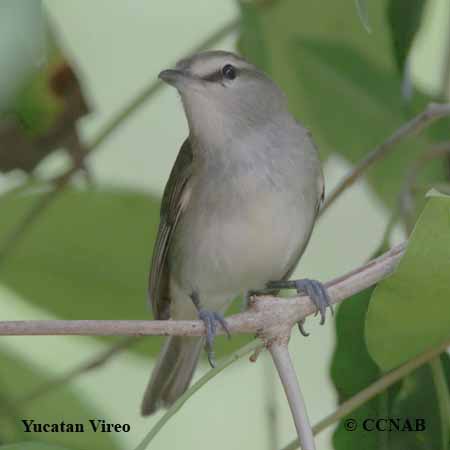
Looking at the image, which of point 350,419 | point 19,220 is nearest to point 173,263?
point 19,220

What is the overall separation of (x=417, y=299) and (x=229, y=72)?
4.58 feet

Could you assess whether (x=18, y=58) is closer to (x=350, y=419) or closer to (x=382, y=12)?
(x=350, y=419)

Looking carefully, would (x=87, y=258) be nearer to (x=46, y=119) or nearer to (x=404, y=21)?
(x=46, y=119)

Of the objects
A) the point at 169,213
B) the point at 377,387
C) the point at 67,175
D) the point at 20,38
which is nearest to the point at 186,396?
the point at 377,387

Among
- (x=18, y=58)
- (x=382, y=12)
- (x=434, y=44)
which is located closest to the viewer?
(x=18, y=58)

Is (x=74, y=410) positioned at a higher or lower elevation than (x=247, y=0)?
lower

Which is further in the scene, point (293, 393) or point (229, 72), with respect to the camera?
point (229, 72)

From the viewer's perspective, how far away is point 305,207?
3.20 m

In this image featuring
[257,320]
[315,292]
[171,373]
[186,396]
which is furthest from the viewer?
[171,373]

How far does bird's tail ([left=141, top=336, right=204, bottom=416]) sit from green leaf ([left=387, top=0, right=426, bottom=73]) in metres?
1.33

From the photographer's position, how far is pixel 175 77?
9.23 ft

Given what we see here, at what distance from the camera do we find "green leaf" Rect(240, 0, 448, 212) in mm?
3008

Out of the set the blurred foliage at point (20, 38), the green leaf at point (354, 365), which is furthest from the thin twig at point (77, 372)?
the blurred foliage at point (20, 38)

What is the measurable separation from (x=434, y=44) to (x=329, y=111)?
106cm
